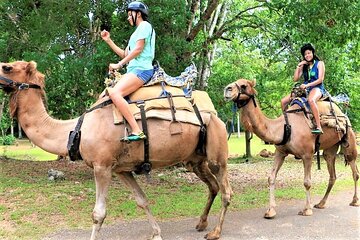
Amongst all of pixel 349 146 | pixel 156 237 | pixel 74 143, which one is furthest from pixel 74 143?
pixel 349 146

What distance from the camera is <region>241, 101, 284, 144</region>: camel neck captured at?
7547mm

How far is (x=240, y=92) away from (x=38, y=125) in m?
3.38

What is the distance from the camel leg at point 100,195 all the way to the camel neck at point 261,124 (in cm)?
296

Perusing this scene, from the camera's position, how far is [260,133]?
7.71 meters

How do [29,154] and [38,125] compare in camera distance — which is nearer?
[38,125]

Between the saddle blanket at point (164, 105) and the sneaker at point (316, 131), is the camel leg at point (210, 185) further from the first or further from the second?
the sneaker at point (316, 131)

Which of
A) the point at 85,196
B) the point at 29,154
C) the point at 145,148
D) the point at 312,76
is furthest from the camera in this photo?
the point at 29,154

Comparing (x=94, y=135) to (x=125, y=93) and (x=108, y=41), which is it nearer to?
(x=125, y=93)

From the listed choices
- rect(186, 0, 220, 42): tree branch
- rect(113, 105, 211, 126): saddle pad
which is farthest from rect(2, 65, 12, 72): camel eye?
rect(186, 0, 220, 42): tree branch

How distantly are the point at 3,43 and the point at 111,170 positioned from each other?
6.23 metres

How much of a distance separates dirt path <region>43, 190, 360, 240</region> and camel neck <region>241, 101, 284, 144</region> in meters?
1.49

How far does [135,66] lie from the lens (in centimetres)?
592

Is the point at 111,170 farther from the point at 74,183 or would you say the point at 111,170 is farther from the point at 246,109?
the point at 74,183

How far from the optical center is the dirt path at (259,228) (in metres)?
6.54
